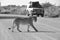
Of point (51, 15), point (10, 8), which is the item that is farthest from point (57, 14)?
point (10, 8)

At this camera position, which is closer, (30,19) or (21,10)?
(30,19)

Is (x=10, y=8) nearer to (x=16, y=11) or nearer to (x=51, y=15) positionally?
(x=16, y=11)

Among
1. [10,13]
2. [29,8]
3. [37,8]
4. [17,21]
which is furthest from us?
[10,13]

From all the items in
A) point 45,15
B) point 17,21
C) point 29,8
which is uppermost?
point 17,21

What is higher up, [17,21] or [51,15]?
[17,21]

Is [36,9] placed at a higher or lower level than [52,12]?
higher

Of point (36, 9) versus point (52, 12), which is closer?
point (36, 9)

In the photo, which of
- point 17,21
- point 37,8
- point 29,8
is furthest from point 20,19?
point 37,8

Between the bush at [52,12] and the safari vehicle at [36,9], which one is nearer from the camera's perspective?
the safari vehicle at [36,9]

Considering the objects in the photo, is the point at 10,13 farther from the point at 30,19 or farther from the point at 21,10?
the point at 30,19

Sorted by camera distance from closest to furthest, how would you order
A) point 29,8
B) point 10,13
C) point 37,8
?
point 29,8 → point 37,8 → point 10,13

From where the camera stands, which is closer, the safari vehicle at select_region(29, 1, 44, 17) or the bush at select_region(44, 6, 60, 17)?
the safari vehicle at select_region(29, 1, 44, 17)

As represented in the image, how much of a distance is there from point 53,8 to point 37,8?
9.01ft

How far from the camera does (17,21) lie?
952 centimetres
